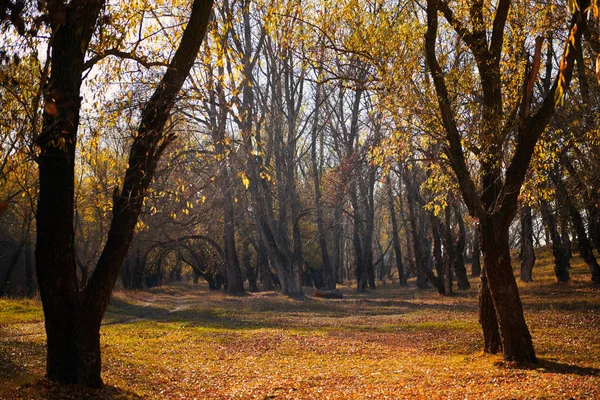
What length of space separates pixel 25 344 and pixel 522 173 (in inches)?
401

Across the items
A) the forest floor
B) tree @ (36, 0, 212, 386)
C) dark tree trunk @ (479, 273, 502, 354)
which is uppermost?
tree @ (36, 0, 212, 386)

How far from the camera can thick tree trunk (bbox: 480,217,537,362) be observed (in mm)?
10789

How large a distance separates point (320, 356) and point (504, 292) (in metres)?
4.61

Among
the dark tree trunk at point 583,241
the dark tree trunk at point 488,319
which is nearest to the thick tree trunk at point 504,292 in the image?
the dark tree trunk at point 488,319

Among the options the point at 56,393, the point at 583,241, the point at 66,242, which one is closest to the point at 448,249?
the point at 583,241

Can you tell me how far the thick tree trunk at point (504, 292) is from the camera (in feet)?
35.4

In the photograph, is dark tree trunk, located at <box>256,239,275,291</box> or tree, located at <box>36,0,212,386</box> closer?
tree, located at <box>36,0,212,386</box>

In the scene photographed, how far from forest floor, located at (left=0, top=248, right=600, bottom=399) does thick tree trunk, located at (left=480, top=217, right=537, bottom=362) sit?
1.06 ft

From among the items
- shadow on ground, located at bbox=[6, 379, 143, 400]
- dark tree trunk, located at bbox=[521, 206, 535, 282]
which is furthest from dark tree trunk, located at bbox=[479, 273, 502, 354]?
dark tree trunk, located at bbox=[521, 206, 535, 282]

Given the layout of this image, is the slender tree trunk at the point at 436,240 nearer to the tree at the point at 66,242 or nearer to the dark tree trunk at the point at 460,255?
the dark tree trunk at the point at 460,255

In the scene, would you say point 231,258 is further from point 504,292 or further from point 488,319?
point 504,292

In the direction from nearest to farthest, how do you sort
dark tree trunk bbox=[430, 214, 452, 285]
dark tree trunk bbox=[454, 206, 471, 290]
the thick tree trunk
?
1. the thick tree trunk
2. dark tree trunk bbox=[430, 214, 452, 285]
3. dark tree trunk bbox=[454, 206, 471, 290]

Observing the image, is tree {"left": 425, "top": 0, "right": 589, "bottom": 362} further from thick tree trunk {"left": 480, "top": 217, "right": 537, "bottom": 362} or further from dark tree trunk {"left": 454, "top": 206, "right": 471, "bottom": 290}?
dark tree trunk {"left": 454, "top": 206, "right": 471, "bottom": 290}

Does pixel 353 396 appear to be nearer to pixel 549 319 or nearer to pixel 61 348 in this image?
pixel 61 348
